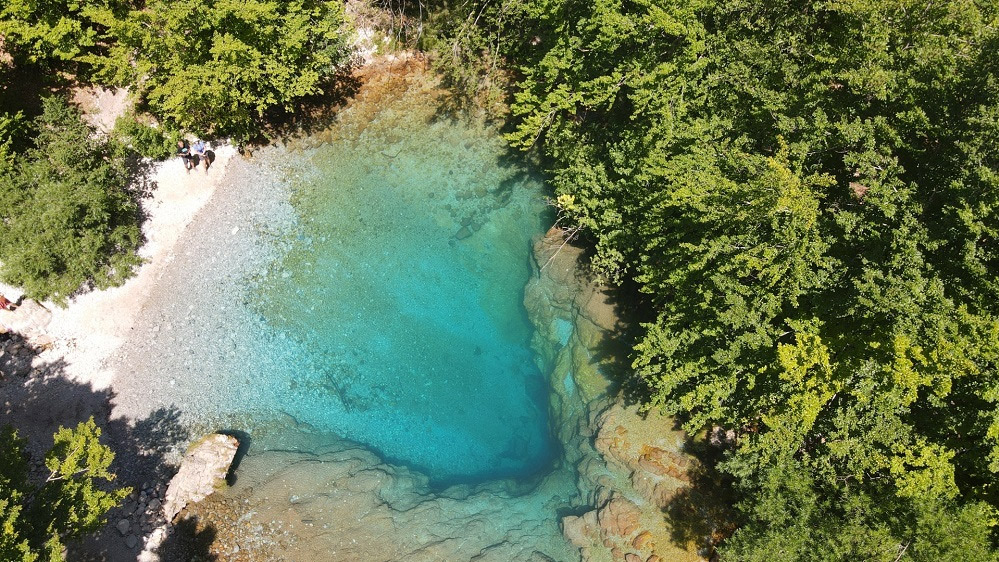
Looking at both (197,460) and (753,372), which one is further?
(197,460)

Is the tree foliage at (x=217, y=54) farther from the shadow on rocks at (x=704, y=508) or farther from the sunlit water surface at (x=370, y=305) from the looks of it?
the shadow on rocks at (x=704, y=508)

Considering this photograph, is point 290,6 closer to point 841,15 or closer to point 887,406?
point 841,15

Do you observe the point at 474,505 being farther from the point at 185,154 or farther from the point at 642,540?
the point at 185,154

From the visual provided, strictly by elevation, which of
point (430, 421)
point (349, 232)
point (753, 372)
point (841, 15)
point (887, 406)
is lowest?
point (430, 421)

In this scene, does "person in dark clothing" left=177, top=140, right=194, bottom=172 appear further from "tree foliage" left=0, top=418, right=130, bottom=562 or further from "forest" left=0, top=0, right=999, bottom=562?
"tree foliage" left=0, top=418, right=130, bottom=562

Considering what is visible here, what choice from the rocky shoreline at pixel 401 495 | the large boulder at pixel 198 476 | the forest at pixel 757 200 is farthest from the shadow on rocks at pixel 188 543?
the forest at pixel 757 200

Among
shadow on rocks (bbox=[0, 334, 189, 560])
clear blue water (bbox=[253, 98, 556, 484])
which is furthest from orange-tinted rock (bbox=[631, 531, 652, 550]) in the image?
shadow on rocks (bbox=[0, 334, 189, 560])

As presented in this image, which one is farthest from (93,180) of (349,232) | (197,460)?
(197,460)

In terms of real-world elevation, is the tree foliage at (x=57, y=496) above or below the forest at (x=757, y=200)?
below
